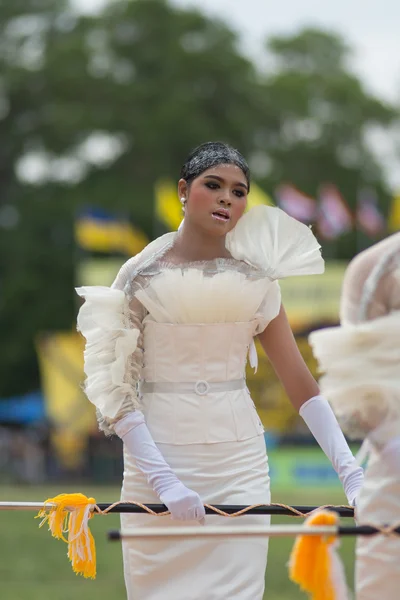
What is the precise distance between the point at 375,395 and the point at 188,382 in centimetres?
118

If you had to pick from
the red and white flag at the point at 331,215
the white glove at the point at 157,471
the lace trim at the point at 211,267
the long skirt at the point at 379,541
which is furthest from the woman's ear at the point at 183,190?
the red and white flag at the point at 331,215

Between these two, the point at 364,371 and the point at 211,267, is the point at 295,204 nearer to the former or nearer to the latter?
the point at 211,267

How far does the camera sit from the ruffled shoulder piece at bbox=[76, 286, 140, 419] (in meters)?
4.73

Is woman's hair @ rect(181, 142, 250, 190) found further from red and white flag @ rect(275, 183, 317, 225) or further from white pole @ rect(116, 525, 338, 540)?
red and white flag @ rect(275, 183, 317, 225)

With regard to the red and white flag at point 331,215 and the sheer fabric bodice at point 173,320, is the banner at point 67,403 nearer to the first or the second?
the red and white flag at point 331,215

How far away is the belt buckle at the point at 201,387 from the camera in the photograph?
4797 mm

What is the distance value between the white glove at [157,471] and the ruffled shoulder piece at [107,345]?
7 centimetres

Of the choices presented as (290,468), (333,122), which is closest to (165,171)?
(333,122)

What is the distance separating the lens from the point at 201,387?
15.8 feet

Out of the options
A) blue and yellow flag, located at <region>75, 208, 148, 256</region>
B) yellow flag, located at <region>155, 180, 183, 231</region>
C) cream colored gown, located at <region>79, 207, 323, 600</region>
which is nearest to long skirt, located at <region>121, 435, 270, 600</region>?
cream colored gown, located at <region>79, 207, 323, 600</region>

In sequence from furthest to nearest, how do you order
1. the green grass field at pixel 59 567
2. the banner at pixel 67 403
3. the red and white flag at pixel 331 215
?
the red and white flag at pixel 331 215 → the banner at pixel 67 403 → the green grass field at pixel 59 567

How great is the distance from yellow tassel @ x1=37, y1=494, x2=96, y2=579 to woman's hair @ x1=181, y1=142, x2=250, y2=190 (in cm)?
124

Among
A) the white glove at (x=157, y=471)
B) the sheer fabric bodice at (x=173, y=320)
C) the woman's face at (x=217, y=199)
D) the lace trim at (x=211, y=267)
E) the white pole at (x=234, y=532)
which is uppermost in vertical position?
the woman's face at (x=217, y=199)

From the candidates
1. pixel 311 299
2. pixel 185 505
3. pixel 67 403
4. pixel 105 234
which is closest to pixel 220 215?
pixel 185 505
